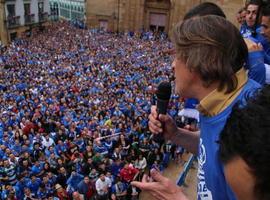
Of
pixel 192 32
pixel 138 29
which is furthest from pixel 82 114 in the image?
pixel 138 29

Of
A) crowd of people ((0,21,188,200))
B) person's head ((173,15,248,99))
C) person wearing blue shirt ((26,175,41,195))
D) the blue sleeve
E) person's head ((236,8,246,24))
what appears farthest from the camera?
crowd of people ((0,21,188,200))

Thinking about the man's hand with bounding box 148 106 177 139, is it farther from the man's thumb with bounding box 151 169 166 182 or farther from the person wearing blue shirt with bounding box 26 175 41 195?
the person wearing blue shirt with bounding box 26 175 41 195

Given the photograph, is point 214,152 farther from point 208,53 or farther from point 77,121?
point 77,121

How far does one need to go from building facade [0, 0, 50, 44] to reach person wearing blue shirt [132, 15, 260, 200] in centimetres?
3429

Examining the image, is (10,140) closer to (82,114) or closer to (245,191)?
(82,114)

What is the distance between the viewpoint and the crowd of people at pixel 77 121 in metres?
9.62

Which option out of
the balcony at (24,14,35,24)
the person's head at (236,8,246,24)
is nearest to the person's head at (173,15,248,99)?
the person's head at (236,8,246,24)

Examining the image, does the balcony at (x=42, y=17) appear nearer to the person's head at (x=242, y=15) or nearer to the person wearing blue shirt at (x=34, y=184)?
the person wearing blue shirt at (x=34, y=184)

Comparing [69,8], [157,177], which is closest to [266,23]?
[157,177]

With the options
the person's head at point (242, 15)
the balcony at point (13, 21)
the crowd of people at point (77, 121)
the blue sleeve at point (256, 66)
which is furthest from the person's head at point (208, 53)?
the balcony at point (13, 21)

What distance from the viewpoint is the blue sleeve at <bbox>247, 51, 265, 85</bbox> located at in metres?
2.81

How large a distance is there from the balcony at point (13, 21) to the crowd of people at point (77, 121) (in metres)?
7.60

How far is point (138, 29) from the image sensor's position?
37.3m

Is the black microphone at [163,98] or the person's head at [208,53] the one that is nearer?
the person's head at [208,53]
